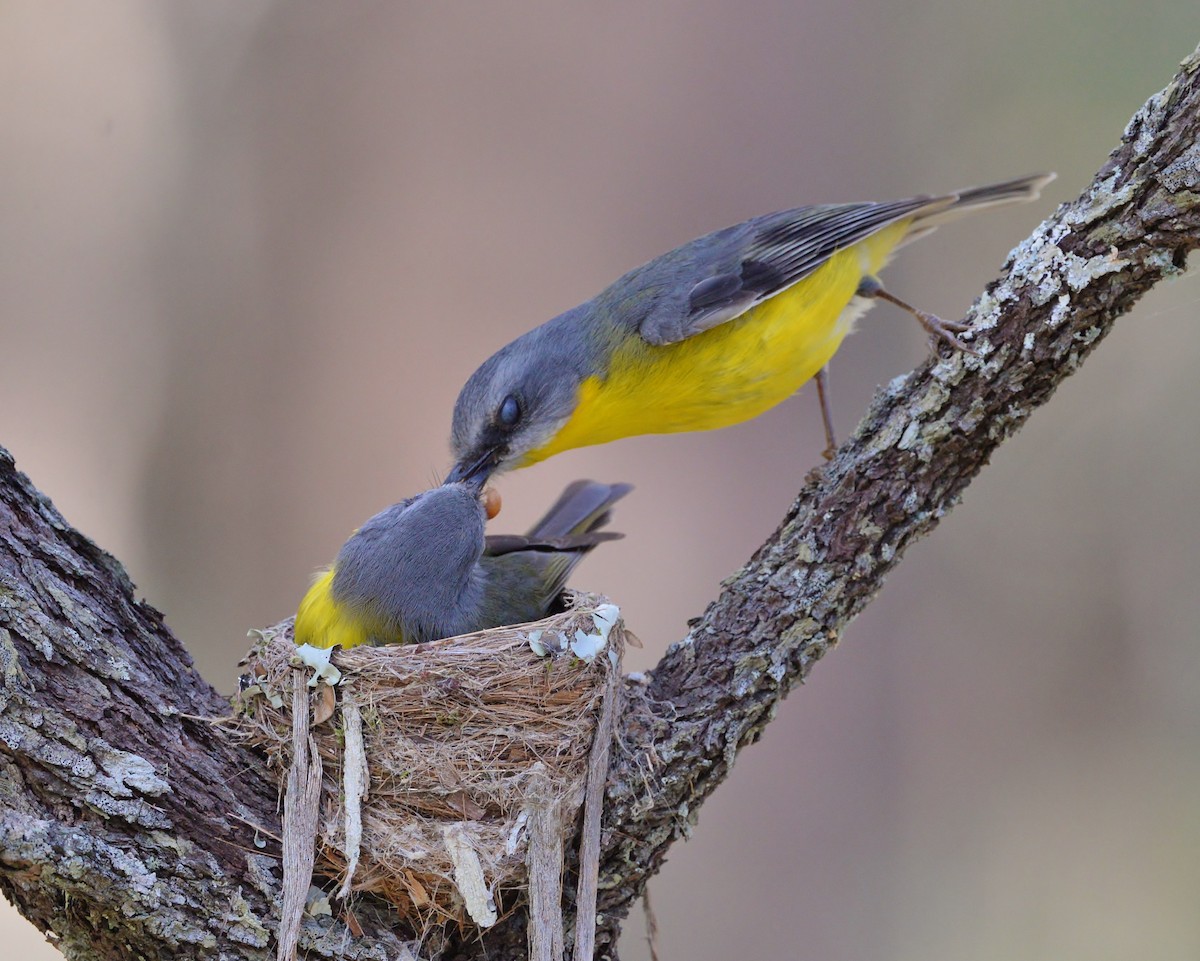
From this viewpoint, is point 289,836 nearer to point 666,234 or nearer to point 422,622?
point 422,622

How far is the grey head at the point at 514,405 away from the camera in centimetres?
422

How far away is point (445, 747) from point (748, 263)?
213 centimetres

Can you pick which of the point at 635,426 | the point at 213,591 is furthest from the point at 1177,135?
the point at 213,591

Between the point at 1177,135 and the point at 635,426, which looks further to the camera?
the point at 635,426

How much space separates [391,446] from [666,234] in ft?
6.25

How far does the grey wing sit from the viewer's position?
158 inches

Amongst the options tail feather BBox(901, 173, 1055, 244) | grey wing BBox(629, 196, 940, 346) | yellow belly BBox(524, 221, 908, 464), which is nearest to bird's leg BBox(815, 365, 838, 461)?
yellow belly BBox(524, 221, 908, 464)

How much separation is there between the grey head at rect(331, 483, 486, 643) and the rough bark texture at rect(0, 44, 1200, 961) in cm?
84

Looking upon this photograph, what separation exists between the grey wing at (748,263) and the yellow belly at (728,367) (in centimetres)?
7

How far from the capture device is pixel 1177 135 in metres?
2.64

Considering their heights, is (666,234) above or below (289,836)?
above

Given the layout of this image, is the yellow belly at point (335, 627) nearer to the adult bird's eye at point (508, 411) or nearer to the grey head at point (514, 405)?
the grey head at point (514, 405)

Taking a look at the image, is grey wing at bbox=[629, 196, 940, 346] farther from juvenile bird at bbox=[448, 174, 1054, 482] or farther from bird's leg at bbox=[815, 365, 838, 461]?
bird's leg at bbox=[815, 365, 838, 461]

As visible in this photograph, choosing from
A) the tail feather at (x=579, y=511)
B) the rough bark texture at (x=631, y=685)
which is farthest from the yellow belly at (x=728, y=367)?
the rough bark texture at (x=631, y=685)
